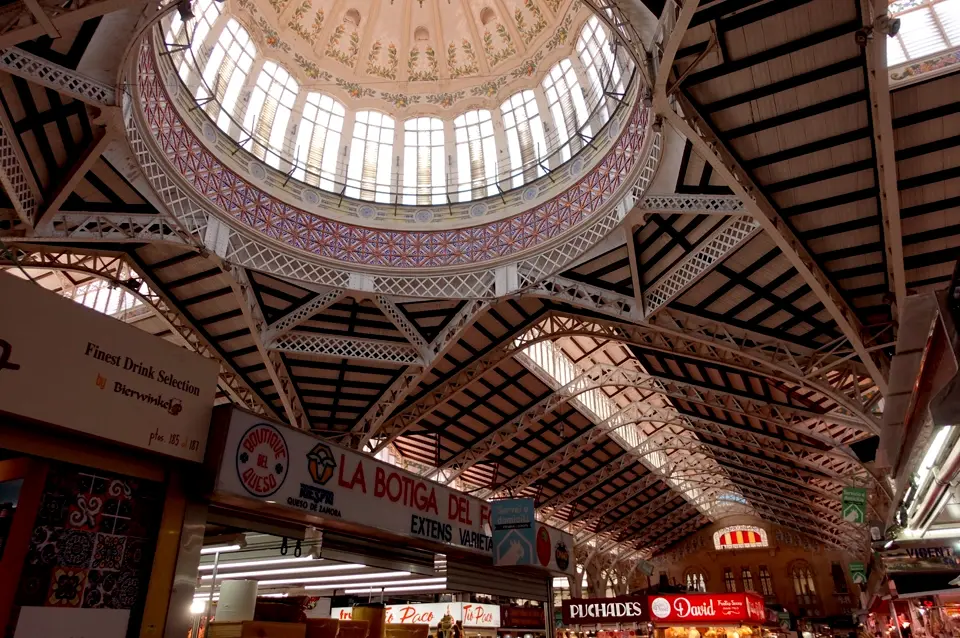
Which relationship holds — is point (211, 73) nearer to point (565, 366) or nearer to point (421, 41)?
point (421, 41)

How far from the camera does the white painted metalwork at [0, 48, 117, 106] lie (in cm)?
1113

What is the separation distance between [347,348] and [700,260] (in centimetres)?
1278

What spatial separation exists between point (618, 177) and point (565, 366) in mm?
14578

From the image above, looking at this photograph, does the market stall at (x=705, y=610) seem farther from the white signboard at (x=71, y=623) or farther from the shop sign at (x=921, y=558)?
the white signboard at (x=71, y=623)

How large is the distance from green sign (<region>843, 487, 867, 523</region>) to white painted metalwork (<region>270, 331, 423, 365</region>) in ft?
51.8

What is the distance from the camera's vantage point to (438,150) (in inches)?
1014

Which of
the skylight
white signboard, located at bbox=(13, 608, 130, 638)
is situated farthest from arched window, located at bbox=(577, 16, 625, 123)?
white signboard, located at bbox=(13, 608, 130, 638)

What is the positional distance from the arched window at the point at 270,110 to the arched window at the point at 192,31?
2708 millimetres

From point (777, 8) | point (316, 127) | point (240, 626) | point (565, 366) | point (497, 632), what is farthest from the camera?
point (565, 366)

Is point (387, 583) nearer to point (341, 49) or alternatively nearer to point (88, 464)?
point (88, 464)

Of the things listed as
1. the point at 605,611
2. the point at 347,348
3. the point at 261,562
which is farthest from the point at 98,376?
the point at 605,611

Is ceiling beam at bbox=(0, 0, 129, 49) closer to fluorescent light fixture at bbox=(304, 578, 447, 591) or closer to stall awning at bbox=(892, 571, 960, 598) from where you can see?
fluorescent light fixture at bbox=(304, 578, 447, 591)

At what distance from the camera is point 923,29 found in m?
11.3

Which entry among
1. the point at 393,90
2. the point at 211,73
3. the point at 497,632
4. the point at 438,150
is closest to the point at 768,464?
the point at 497,632
